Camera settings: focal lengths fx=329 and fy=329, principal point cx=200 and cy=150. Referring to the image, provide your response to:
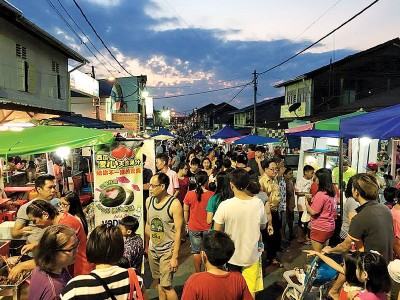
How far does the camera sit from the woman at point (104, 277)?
2281mm

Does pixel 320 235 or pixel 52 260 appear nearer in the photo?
pixel 52 260

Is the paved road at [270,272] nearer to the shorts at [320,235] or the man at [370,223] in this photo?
the shorts at [320,235]

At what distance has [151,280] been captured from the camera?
609cm

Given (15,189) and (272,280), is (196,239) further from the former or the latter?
(15,189)

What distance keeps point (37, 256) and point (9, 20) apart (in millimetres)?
15727

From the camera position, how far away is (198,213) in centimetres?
586

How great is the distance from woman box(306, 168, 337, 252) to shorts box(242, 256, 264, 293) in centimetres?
185

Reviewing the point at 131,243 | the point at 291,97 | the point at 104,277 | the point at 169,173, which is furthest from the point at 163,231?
the point at 291,97

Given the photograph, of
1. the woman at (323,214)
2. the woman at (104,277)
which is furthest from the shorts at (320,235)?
the woman at (104,277)

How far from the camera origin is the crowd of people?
2.50 m

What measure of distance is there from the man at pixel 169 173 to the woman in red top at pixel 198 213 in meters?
1.60

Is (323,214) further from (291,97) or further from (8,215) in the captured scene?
(291,97)

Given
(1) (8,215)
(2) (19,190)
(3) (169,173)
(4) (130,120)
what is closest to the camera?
(3) (169,173)

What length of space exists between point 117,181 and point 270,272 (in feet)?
11.4
